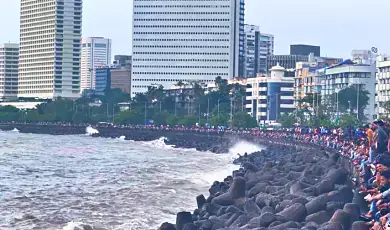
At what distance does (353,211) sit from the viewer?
1967 cm

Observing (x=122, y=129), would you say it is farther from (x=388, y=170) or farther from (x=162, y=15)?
(x=388, y=170)

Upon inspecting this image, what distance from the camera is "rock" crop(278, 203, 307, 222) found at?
21156 millimetres

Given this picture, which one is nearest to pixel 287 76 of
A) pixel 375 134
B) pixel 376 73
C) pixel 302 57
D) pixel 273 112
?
pixel 273 112

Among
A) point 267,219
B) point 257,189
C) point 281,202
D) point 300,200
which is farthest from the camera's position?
point 257,189

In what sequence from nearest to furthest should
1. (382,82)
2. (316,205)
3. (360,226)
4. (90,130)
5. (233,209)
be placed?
(360,226) → (316,205) → (233,209) → (382,82) → (90,130)

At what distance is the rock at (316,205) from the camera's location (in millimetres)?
21812

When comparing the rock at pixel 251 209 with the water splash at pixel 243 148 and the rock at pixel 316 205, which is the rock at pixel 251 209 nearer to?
the rock at pixel 316 205

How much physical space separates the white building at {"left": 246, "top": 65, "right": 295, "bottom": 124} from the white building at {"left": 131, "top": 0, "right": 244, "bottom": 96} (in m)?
56.0

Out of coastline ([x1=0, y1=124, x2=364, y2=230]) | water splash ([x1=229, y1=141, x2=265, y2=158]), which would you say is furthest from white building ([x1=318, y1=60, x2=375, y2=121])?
coastline ([x1=0, y1=124, x2=364, y2=230])

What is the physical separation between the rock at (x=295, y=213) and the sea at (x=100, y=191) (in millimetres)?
5614

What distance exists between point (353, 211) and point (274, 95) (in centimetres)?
11548

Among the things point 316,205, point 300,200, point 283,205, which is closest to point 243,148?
point 283,205

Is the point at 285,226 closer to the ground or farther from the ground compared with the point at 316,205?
closer to the ground

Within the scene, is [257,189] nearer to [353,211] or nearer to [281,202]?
[281,202]
